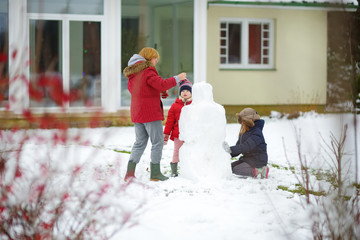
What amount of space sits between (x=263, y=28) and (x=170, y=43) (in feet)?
13.3

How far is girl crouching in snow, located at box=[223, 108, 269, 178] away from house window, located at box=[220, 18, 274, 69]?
8663 mm

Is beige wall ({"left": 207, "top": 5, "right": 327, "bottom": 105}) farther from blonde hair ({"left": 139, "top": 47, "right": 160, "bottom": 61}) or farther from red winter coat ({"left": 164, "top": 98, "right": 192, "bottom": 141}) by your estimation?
blonde hair ({"left": 139, "top": 47, "right": 160, "bottom": 61})

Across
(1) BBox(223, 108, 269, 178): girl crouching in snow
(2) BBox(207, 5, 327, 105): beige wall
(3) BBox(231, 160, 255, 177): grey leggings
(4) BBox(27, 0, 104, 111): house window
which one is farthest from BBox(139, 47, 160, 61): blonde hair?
(2) BBox(207, 5, 327, 105): beige wall

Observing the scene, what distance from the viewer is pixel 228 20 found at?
14383mm

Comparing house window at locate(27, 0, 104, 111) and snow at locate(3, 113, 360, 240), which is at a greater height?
house window at locate(27, 0, 104, 111)

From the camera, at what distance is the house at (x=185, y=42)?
35.1 ft

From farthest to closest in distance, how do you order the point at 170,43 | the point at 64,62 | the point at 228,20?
1. the point at 228,20
2. the point at 170,43
3. the point at 64,62

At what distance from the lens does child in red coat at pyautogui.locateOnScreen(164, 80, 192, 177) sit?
5984 mm

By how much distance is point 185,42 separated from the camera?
11.7 m

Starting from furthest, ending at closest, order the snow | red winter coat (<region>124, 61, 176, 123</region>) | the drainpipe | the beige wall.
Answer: the beige wall → the drainpipe → red winter coat (<region>124, 61, 176, 123</region>) → the snow

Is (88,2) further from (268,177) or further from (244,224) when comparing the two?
(244,224)

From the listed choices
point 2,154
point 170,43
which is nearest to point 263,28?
point 170,43

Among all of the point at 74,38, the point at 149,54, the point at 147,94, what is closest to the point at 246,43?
the point at 74,38

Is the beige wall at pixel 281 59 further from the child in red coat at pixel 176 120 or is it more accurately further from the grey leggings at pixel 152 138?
the grey leggings at pixel 152 138
